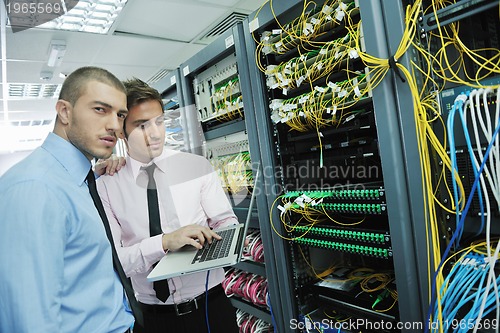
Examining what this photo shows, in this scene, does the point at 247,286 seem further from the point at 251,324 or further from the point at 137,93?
the point at 137,93

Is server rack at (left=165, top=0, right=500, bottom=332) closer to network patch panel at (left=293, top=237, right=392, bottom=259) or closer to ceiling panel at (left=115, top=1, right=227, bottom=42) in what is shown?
network patch panel at (left=293, top=237, right=392, bottom=259)

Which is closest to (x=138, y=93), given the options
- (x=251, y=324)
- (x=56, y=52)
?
(x=251, y=324)

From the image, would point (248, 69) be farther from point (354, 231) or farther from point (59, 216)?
point (59, 216)

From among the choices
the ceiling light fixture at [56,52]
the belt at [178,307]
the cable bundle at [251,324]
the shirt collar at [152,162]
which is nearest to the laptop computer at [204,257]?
the belt at [178,307]

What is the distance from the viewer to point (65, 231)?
31.5 inches

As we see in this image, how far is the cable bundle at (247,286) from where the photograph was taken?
1761 mm

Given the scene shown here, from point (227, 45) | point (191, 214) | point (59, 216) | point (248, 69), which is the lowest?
point (191, 214)

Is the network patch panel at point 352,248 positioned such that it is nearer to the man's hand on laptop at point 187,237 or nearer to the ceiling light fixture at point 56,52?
the man's hand on laptop at point 187,237

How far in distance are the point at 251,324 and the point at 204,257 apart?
1.08m

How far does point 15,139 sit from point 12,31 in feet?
20.2

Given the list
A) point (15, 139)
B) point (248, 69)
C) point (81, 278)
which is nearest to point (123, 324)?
point (81, 278)

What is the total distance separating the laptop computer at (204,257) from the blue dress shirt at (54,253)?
0.16 meters

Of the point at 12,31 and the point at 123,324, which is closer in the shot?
the point at 123,324

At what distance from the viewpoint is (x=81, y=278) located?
0.85 meters
